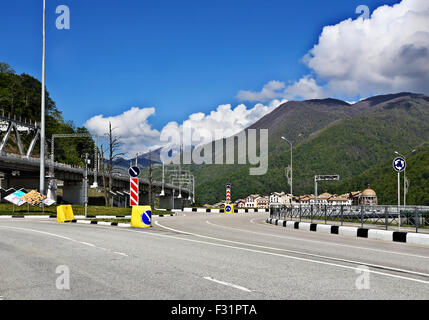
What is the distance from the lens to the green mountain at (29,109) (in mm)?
106500

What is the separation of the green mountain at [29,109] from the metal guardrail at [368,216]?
82.1m

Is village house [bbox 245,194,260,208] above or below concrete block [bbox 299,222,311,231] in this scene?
below

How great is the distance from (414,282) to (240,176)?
606ft

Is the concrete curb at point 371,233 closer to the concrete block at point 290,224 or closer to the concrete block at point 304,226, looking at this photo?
the concrete block at point 304,226

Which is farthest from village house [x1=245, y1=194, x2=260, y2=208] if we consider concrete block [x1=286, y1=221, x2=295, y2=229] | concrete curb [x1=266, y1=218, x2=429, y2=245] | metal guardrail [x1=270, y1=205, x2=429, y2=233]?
concrete curb [x1=266, y1=218, x2=429, y2=245]

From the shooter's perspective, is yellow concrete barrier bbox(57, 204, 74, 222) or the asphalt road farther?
yellow concrete barrier bbox(57, 204, 74, 222)

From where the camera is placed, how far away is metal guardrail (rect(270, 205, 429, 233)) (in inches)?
835

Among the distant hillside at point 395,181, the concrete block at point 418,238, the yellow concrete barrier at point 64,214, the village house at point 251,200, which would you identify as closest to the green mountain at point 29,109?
the yellow concrete barrier at point 64,214

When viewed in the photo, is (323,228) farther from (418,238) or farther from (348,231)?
(418,238)

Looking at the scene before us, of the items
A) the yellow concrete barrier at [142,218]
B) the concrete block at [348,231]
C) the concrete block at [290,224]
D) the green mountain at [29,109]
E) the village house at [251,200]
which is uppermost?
the green mountain at [29,109]

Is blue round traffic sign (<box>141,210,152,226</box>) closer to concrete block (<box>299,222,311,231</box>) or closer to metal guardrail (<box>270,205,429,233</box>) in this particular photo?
concrete block (<box>299,222,311,231</box>)

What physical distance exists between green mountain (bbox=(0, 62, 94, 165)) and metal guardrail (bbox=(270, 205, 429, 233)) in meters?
82.1
